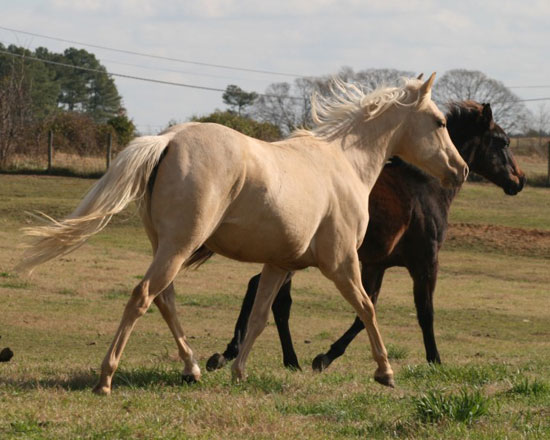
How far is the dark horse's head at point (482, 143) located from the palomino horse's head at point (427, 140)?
220 cm

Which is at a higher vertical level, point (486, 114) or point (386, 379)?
point (486, 114)

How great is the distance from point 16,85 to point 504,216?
23.3 metres

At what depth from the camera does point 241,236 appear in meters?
6.40

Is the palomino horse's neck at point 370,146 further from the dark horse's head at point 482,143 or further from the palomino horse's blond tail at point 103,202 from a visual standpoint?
the dark horse's head at point 482,143

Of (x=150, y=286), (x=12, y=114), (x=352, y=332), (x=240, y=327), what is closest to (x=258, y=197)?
(x=150, y=286)

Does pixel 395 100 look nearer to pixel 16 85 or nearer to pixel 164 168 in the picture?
pixel 164 168

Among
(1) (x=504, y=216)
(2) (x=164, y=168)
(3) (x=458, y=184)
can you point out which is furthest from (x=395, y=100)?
(1) (x=504, y=216)

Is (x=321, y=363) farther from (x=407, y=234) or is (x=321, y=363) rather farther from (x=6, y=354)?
(x=6, y=354)

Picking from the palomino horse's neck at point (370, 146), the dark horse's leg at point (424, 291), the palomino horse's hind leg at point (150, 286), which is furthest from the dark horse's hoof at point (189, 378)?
the dark horse's leg at point (424, 291)

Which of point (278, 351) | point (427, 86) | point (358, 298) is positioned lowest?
point (278, 351)

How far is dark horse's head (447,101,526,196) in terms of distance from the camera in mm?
10281

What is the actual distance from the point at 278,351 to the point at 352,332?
2.08 meters

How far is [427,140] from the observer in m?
8.01

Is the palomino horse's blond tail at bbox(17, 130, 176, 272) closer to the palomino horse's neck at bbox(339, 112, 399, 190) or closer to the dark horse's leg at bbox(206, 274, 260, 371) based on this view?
the palomino horse's neck at bbox(339, 112, 399, 190)
